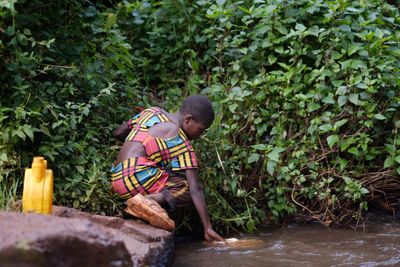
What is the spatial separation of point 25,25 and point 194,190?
5.87 feet

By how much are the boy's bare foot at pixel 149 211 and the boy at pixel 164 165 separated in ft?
0.49

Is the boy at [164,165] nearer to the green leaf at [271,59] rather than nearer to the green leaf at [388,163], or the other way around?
the green leaf at [271,59]

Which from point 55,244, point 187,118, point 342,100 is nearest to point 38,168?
point 55,244

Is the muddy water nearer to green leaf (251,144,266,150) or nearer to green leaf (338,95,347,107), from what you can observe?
green leaf (251,144,266,150)

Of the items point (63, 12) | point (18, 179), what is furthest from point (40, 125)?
point (63, 12)

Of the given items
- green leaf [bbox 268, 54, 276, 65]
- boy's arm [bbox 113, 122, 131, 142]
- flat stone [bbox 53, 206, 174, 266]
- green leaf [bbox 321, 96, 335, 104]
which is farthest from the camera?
green leaf [bbox 268, 54, 276, 65]

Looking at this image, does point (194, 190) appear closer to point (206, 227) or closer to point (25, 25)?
point (206, 227)

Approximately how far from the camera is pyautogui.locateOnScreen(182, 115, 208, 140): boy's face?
14.7ft

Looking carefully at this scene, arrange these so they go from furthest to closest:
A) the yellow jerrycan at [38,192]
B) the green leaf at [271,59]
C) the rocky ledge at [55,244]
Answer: the green leaf at [271,59] < the yellow jerrycan at [38,192] < the rocky ledge at [55,244]

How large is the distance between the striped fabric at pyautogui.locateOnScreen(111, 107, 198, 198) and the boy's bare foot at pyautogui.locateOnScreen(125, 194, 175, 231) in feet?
0.77

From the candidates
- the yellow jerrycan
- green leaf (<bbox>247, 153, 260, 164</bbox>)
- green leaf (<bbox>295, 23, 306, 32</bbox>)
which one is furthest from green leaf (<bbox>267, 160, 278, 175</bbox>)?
the yellow jerrycan

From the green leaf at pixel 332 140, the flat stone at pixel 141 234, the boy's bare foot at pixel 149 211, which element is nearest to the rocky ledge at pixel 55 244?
the flat stone at pixel 141 234

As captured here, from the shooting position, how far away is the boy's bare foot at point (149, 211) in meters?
4.01

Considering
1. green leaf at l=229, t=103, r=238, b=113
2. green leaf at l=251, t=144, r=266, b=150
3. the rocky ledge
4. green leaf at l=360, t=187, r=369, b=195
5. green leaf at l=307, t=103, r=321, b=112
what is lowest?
the rocky ledge
